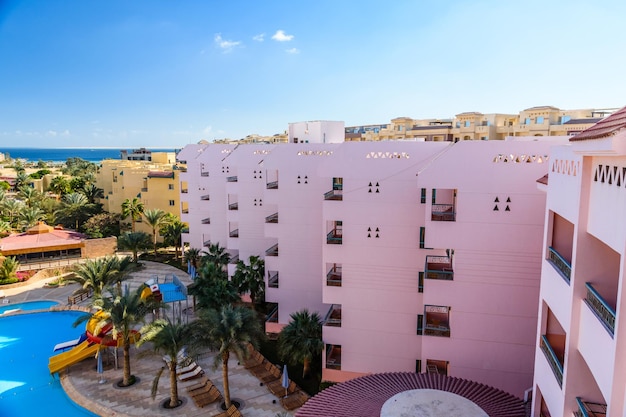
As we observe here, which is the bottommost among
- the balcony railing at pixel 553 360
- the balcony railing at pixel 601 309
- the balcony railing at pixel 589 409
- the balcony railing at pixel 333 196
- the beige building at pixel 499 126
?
the balcony railing at pixel 589 409

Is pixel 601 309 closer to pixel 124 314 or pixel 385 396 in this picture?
pixel 385 396

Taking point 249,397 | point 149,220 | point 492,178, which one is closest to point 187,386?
point 249,397

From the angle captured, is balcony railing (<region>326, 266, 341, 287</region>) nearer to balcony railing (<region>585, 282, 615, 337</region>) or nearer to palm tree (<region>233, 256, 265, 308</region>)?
palm tree (<region>233, 256, 265, 308</region>)

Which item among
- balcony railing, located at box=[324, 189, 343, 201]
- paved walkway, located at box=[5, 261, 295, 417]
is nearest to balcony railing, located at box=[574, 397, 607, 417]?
paved walkway, located at box=[5, 261, 295, 417]

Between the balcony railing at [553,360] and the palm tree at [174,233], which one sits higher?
the balcony railing at [553,360]

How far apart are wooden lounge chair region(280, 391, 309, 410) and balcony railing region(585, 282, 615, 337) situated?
13347 millimetres

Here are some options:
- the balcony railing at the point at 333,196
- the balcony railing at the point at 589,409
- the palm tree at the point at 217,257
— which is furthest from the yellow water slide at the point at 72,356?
the balcony railing at the point at 589,409

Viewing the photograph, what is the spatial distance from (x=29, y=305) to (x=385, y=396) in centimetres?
2881

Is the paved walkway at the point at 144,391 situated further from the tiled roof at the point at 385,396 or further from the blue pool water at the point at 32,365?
the tiled roof at the point at 385,396

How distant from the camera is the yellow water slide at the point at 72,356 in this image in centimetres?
2119

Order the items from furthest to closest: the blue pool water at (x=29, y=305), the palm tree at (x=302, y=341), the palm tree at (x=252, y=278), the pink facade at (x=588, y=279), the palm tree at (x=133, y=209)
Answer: the palm tree at (x=133, y=209) < the blue pool water at (x=29, y=305) < the palm tree at (x=252, y=278) < the palm tree at (x=302, y=341) < the pink facade at (x=588, y=279)

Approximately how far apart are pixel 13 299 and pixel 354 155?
28.4 metres

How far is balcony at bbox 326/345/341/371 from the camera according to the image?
20172 millimetres

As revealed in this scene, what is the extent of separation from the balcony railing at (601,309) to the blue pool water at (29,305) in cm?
3328
